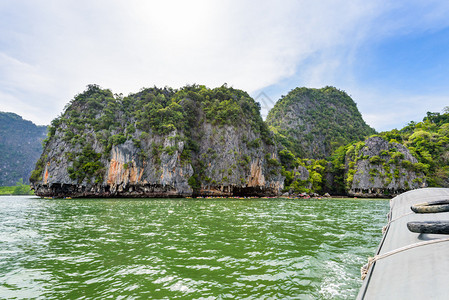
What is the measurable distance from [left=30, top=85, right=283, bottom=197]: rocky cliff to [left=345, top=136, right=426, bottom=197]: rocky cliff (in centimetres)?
1830

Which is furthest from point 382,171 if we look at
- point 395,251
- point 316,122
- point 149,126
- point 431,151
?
point 395,251

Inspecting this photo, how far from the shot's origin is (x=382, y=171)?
45344mm

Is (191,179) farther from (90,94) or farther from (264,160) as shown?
(90,94)

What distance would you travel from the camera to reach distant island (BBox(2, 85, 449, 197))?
38.8 meters

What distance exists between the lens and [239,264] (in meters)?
5.02

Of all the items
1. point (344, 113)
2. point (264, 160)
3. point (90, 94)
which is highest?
point (344, 113)

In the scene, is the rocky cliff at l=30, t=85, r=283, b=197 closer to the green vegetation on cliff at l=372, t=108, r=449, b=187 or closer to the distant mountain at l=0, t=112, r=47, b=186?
the green vegetation on cliff at l=372, t=108, r=449, b=187

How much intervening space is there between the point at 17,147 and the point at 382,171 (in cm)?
16896

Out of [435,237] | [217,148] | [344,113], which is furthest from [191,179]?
[344,113]

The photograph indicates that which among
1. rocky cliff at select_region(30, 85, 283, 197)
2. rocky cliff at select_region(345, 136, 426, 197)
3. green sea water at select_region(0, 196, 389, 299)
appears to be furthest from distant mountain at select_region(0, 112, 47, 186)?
rocky cliff at select_region(345, 136, 426, 197)

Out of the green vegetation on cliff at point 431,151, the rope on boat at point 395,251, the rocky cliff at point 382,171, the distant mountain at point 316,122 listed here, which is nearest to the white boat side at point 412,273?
the rope on boat at point 395,251

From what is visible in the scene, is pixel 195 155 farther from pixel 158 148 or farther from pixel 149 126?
pixel 149 126

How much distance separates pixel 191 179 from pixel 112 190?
48.2ft

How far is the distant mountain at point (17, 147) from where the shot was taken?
99.4 meters
